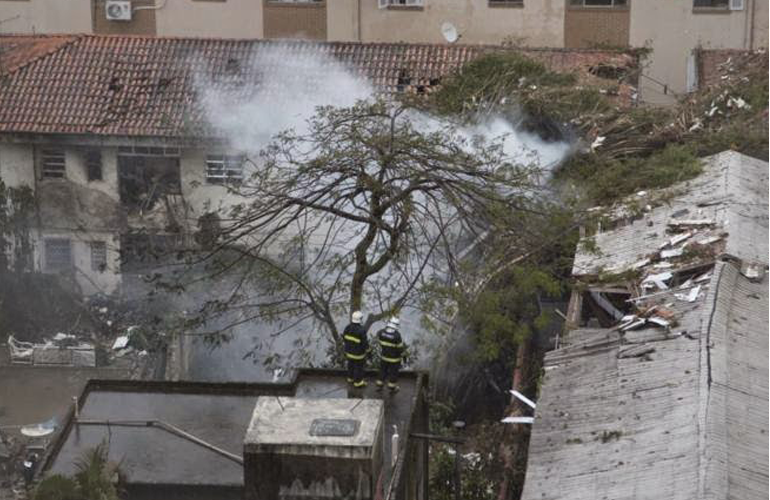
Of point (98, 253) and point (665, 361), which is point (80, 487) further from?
point (98, 253)

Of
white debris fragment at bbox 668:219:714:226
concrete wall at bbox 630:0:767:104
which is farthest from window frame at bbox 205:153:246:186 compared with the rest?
white debris fragment at bbox 668:219:714:226

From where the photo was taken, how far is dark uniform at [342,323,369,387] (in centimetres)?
1222

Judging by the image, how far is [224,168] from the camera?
2473 cm

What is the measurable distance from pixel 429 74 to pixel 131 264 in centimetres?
715

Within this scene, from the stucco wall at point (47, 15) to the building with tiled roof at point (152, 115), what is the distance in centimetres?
406

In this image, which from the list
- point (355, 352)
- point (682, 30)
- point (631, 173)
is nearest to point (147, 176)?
point (631, 173)

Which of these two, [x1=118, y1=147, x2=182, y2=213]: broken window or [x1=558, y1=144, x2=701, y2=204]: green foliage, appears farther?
[x1=118, y1=147, x2=182, y2=213]: broken window

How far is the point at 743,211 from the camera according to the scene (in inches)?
627

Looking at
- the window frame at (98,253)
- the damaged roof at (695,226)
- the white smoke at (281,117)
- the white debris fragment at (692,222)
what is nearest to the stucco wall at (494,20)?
the white smoke at (281,117)

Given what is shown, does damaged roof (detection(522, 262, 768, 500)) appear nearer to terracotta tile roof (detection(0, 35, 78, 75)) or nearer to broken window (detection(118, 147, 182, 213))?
broken window (detection(118, 147, 182, 213))

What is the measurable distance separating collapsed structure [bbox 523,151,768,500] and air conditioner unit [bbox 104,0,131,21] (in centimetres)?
1701

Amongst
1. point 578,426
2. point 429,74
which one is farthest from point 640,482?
point 429,74

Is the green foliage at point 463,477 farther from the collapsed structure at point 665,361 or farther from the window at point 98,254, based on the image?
the window at point 98,254

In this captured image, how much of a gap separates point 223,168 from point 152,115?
1811mm
